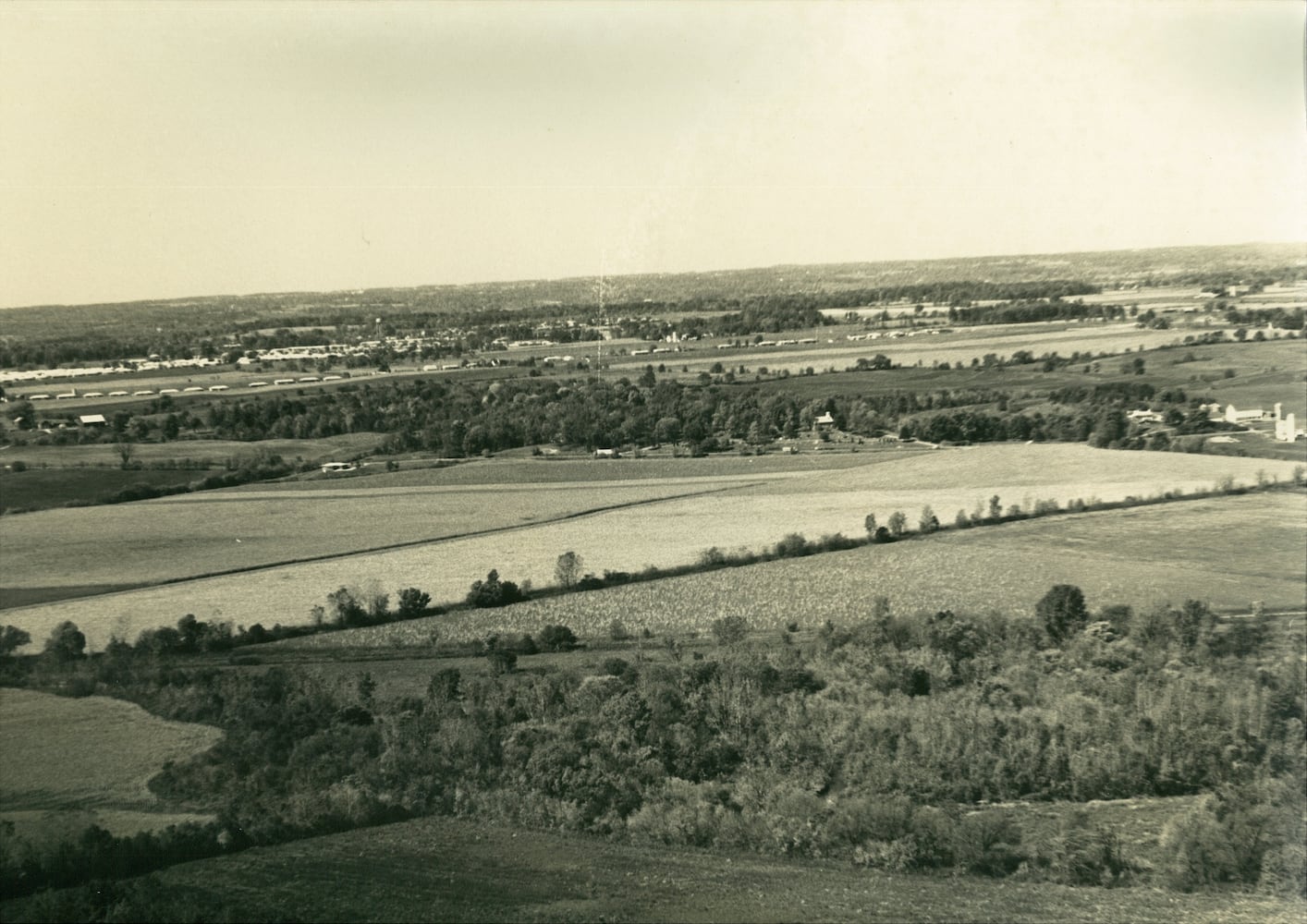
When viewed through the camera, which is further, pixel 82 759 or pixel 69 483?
pixel 69 483

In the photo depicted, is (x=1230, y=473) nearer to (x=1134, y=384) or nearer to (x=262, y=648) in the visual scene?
(x=1134, y=384)

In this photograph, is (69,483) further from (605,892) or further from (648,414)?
(605,892)

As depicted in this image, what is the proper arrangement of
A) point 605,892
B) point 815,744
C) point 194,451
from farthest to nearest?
point 194,451 → point 815,744 → point 605,892

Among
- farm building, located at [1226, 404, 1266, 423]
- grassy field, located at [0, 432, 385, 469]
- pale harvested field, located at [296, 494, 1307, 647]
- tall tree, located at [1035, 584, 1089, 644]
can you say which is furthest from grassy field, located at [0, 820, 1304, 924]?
farm building, located at [1226, 404, 1266, 423]

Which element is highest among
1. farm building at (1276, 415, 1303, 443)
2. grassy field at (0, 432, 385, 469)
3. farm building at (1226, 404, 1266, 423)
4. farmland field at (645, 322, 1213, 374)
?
farmland field at (645, 322, 1213, 374)

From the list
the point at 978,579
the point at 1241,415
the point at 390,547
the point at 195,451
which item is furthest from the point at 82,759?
the point at 1241,415

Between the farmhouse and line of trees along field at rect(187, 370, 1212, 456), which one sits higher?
line of trees along field at rect(187, 370, 1212, 456)

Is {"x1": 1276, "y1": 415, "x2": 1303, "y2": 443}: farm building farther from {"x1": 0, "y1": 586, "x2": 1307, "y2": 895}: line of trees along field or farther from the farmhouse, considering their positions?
{"x1": 0, "y1": 586, "x2": 1307, "y2": 895}: line of trees along field
